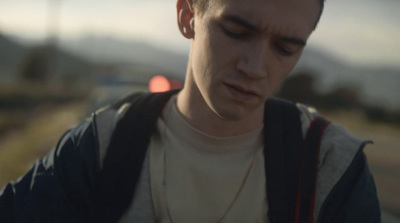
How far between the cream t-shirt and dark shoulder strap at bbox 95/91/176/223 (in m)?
0.08

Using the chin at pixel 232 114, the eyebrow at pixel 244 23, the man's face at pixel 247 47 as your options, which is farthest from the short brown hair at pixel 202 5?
the chin at pixel 232 114

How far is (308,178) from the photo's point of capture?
69.1 inches

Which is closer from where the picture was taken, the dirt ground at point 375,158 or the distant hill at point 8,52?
the dirt ground at point 375,158

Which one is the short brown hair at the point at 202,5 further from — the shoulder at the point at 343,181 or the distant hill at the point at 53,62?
the distant hill at the point at 53,62

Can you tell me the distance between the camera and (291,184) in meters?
1.78

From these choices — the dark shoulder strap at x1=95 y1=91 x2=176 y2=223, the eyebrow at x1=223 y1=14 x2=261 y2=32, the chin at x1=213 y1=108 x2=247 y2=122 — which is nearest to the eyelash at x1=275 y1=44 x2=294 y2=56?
the eyebrow at x1=223 y1=14 x2=261 y2=32

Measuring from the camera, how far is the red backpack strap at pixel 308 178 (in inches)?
67.9

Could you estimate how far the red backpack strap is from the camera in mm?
1726

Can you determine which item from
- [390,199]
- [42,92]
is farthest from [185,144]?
[42,92]

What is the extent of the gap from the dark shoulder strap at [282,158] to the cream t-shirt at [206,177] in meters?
0.05

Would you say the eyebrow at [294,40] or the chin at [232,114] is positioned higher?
the eyebrow at [294,40]

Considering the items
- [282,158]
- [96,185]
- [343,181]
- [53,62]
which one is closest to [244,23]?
[282,158]

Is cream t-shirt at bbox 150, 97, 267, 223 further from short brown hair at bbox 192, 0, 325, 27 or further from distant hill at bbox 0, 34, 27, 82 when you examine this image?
distant hill at bbox 0, 34, 27, 82

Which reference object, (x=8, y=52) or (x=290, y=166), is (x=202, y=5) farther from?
(x=8, y=52)
